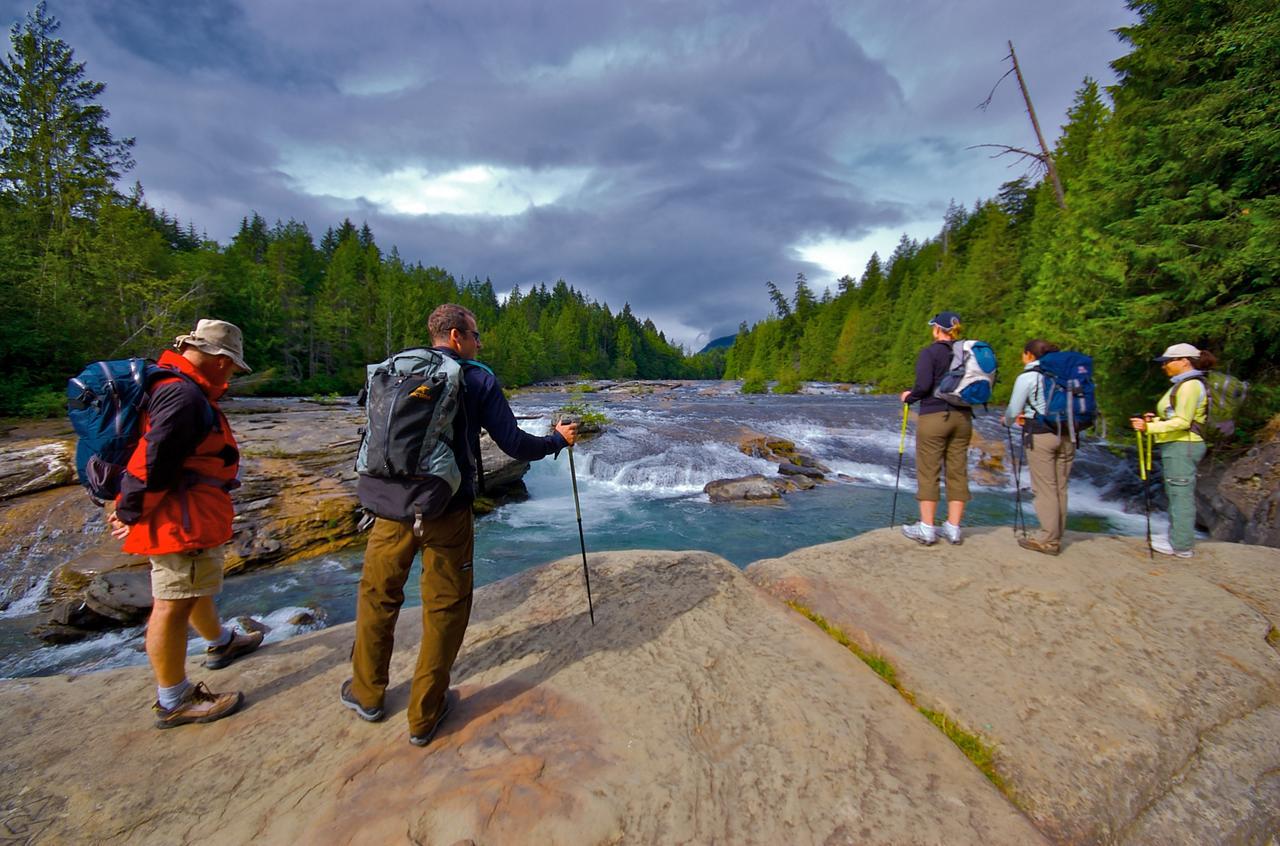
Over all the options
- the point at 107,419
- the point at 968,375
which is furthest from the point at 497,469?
the point at 968,375

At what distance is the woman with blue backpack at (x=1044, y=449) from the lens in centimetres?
524

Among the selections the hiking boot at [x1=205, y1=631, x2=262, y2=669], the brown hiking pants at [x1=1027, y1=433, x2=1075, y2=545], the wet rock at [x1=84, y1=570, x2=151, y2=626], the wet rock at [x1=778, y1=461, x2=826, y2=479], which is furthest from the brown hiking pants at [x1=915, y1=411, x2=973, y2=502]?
the wet rock at [x1=778, y1=461, x2=826, y2=479]

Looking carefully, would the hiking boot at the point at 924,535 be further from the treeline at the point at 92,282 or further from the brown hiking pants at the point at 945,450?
the treeline at the point at 92,282

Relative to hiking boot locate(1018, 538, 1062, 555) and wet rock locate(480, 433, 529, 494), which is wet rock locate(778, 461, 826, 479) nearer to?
wet rock locate(480, 433, 529, 494)

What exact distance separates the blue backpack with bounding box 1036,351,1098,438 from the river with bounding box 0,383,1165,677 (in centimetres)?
150

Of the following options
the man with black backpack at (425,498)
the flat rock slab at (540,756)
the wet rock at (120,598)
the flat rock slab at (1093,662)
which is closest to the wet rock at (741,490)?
the flat rock slab at (1093,662)

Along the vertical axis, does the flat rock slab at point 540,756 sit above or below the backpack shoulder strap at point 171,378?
below

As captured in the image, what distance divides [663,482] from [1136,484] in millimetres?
12750

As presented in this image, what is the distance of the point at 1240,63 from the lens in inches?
375

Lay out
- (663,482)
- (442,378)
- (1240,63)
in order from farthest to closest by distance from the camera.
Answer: (663,482), (1240,63), (442,378)

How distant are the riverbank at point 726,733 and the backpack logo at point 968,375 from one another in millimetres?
1870

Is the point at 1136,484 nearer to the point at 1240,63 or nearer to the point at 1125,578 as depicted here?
the point at 1240,63

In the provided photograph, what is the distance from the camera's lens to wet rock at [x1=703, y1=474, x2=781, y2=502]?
13.4 meters

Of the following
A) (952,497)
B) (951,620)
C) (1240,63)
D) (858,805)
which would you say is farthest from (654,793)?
(1240,63)
